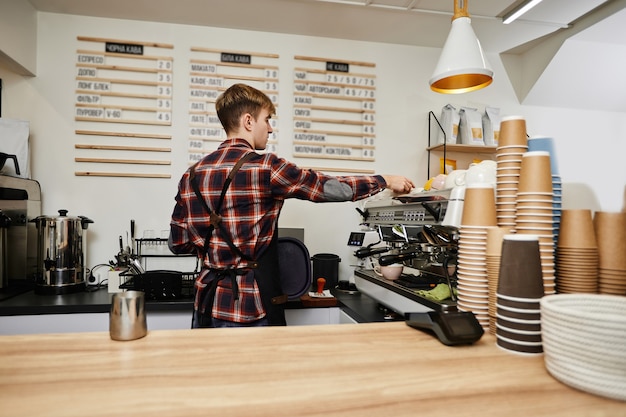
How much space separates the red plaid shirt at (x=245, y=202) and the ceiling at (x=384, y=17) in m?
1.48

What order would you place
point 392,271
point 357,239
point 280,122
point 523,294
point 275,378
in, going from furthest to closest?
point 280,122, point 357,239, point 392,271, point 523,294, point 275,378

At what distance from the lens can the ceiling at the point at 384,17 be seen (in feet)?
8.24

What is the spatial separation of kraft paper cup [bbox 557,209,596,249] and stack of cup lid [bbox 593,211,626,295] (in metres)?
0.02

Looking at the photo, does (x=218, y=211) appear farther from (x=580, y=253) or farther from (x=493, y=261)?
(x=580, y=253)

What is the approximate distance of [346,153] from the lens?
3.00 meters

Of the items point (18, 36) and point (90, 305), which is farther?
point (18, 36)

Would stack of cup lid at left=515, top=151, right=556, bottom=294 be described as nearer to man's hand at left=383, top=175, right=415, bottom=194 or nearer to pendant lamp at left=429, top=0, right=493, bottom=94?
man's hand at left=383, top=175, right=415, bottom=194

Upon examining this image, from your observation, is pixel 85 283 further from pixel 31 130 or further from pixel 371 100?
pixel 371 100

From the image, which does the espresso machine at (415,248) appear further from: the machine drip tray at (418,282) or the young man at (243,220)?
the young man at (243,220)

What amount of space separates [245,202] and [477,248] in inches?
34.6

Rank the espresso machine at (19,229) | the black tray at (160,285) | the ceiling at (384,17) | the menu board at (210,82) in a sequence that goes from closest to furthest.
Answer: the black tray at (160,285) → the espresso machine at (19,229) → the ceiling at (384,17) → the menu board at (210,82)

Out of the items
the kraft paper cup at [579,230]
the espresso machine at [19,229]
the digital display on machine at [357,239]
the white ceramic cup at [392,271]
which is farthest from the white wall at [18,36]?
the kraft paper cup at [579,230]

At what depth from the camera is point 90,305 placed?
203 cm

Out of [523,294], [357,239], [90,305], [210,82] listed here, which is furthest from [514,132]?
[210,82]
